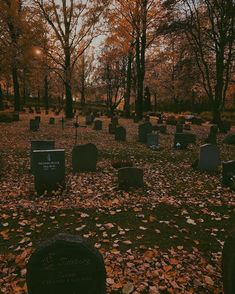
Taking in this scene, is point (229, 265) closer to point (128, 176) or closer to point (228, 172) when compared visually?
point (128, 176)

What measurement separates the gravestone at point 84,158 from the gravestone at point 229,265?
267 inches

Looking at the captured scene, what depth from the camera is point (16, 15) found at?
26.0m

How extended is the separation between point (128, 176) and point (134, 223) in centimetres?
223

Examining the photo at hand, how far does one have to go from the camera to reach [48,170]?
819cm

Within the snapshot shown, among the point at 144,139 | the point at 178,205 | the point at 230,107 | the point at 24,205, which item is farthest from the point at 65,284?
the point at 230,107

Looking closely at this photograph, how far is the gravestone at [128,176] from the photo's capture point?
8.44 metres

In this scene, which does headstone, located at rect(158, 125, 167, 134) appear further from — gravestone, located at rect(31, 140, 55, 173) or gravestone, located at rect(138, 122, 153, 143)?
gravestone, located at rect(31, 140, 55, 173)

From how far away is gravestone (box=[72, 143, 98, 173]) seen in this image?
399 inches

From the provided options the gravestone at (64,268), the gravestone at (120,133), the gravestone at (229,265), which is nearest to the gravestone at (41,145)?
the gravestone at (64,268)

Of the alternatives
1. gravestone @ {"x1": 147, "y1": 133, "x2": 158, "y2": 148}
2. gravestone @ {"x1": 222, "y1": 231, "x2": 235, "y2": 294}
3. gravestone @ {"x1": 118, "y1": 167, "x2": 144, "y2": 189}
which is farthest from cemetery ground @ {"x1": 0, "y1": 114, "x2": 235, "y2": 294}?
gravestone @ {"x1": 147, "y1": 133, "x2": 158, "y2": 148}

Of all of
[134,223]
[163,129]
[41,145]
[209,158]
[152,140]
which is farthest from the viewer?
[163,129]

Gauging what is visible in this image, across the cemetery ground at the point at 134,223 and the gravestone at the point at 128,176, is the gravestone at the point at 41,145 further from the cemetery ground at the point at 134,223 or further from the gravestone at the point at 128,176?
the gravestone at the point at 128,176

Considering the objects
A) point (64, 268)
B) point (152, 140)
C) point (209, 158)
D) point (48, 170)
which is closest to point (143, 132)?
point (152, 140)

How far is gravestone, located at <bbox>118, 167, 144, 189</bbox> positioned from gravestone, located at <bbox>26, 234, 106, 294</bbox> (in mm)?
4760
